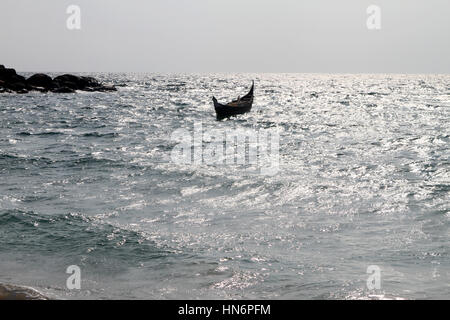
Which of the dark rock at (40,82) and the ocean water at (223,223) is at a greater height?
the dark rock at (40,82)

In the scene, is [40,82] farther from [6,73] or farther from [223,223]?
[223,223]

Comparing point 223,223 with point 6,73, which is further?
point 6,73

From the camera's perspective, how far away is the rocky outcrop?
6638 centimetres

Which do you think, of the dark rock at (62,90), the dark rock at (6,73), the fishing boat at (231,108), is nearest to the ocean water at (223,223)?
the fishing boat at (231,108)

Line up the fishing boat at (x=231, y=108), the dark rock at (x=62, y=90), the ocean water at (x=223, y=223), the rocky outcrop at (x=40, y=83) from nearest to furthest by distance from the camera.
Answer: the ocean water at (x=223, y=223) < the fishing boat at (x=231, y=108) < the rocky outcrop at (x=40, y=83) < the dark rock at (x=62, y=90)

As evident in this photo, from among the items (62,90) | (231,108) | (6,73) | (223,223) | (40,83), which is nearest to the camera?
(223,223)

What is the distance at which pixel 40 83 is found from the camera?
71812 millimetres

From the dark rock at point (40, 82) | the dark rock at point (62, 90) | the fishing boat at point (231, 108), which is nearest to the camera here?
the fishing boat at point (231, 108)

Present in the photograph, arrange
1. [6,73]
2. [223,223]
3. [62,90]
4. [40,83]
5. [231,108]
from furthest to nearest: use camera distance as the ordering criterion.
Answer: [62,90], [40,83], [6,73], [231,108], [223,223]

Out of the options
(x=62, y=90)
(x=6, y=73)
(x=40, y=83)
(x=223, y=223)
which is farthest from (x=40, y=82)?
(x=223, y=223)

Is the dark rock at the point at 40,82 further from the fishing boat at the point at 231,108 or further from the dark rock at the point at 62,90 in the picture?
the fishing boat at the point at 231,108

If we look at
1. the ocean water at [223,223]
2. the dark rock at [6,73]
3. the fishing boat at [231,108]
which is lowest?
the ocean water at [223,223]

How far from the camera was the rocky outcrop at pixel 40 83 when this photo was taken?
66375mm

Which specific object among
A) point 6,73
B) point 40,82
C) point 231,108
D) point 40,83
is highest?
point 6,73
